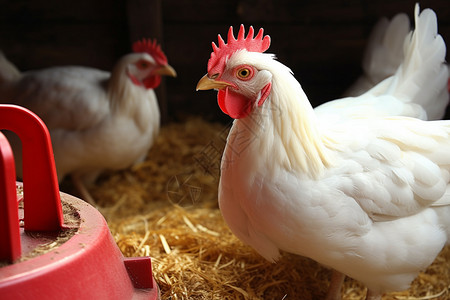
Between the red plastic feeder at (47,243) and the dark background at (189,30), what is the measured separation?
2117mm

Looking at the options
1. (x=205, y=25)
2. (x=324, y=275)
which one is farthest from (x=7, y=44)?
(x=324, y=275)

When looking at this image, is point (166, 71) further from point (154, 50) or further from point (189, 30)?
point (189, 30)

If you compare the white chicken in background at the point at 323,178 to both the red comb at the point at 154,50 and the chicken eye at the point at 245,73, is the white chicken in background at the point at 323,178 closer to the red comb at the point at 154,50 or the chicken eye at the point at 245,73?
the chicken eye at the point at 245,73

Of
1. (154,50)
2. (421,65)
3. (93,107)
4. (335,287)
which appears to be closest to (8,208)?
(335,287)

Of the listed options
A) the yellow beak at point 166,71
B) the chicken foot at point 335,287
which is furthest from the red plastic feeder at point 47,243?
the yellow beak at point 166,71

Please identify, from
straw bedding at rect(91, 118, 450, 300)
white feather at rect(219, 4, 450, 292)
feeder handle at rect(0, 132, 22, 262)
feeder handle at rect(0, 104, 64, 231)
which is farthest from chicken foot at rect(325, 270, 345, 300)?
feeder handle at rect(0, 132, 22, 262)

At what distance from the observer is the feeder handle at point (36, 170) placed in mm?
1272

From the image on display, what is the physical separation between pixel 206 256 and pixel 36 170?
1.01 meters

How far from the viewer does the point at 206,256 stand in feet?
6.92

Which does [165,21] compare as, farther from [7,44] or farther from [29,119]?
[29,119]

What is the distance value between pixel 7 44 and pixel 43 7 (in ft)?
1.20

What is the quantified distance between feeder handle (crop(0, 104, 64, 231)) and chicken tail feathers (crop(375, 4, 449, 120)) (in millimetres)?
1544

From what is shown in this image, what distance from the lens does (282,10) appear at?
319 centimetres

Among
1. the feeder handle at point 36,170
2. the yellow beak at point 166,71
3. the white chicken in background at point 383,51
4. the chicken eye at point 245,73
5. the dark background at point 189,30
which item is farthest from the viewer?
the dark background at point 189,30
